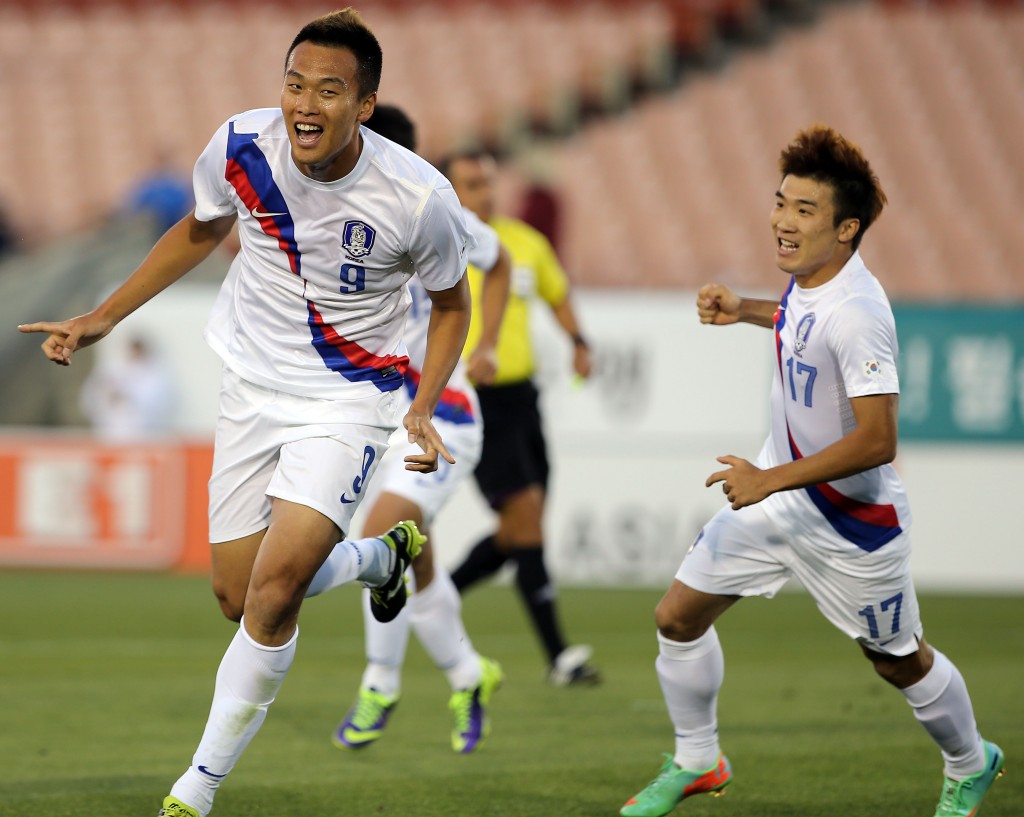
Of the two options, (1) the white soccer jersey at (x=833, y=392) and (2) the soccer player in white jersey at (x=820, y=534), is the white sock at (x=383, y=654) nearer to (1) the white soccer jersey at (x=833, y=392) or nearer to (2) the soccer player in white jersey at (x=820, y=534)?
(2) the soccer player in white jersey at (x=820, y=534)

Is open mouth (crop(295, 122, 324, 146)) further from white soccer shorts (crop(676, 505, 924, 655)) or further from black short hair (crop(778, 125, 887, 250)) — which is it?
white soccer shorts (crop(676, 505, 924, 655))

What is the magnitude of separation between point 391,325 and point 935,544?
9.01m

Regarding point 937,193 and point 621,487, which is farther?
point 937,193

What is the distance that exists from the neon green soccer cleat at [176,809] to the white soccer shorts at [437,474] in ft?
6.72

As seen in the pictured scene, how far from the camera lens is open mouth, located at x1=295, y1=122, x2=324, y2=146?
4363mm

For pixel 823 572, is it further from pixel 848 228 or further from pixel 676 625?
pixel 848 228

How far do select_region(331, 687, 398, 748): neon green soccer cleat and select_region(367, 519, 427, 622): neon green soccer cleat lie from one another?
84 cm

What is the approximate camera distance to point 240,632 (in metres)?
4.43

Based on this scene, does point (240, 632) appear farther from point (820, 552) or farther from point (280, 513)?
point (820, 552)

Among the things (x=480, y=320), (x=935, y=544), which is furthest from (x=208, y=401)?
(x=480, y=320)

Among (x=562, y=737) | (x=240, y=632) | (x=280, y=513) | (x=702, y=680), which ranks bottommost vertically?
(x=562, y=737)

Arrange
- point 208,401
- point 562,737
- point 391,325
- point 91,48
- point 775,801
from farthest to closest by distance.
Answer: point 91,48 < point 208,401 < point 562,737 < point 775,801 < point 391,325

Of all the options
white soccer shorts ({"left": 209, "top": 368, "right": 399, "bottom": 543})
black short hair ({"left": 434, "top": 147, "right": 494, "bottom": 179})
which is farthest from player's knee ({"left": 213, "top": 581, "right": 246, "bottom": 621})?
black short hair ({"left": 434, "top": 147, "right": 494, "bottom": 179})

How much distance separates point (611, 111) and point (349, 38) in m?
14.8
